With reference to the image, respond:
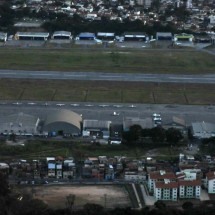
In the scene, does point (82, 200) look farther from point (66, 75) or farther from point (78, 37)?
point (78, 37)

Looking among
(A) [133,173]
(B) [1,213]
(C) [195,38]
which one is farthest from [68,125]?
(C) [195,38]

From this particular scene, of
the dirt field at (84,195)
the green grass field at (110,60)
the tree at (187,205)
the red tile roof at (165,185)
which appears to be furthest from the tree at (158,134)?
the green grass field at (110,60)

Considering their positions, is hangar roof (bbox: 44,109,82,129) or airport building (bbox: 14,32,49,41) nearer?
hangar roof (bbox: 44,109,82,129)

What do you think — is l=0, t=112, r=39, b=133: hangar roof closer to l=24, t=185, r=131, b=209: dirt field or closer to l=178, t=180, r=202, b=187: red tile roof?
l=24, t=185, r=131, b=209: dirt field

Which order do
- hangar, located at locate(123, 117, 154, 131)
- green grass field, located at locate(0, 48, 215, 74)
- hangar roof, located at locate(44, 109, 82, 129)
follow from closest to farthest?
hangar roof, located at locate(44, 109, 82, 129)
hangar, located at locate(123, 117, 154, 131)
green grass field, located at locate(0, 48, 215, 74)

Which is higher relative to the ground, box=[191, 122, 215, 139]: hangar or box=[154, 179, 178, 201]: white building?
box=[154, 179, 178, 201]: white building

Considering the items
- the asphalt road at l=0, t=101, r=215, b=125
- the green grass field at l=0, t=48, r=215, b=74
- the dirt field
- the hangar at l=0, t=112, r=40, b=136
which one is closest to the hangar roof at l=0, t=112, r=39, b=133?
the hangar at l=0, t=112, r=40, b=136

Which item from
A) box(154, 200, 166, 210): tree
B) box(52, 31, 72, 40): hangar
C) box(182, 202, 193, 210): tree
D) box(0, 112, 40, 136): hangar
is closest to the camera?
box(154, 200, 166, 210): tree

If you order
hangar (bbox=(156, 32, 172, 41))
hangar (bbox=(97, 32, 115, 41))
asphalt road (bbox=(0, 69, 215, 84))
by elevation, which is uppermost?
asphalt road (bbox=(0, 69, 215, 84))
